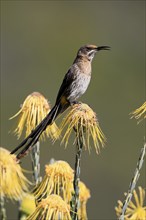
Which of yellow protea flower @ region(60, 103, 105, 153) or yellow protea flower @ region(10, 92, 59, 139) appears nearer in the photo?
yellow protea flower @ region(60, 103, 105, 153)

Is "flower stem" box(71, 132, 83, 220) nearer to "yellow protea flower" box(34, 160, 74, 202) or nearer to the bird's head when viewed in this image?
"yellow protea flower" box(34, 160, 74, 202)

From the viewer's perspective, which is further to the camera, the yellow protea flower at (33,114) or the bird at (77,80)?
the bird at (77,80)

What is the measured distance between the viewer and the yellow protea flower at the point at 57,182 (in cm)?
343

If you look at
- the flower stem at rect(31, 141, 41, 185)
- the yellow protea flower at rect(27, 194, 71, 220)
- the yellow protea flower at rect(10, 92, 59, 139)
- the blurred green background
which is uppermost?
the blurred green background

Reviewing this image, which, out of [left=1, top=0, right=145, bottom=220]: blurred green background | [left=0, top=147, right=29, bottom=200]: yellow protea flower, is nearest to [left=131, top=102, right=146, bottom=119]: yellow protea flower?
[left=0, top=147, right=29, bottom=200]: yellow protea flower

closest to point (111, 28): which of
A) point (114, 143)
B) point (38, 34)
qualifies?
point (38, 34)

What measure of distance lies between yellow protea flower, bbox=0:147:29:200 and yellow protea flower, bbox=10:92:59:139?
8.9 inches

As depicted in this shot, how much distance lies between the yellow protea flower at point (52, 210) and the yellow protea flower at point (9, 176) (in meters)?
0.38

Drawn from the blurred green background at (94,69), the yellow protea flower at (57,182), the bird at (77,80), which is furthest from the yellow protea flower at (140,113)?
the blurred green background at (94,69)

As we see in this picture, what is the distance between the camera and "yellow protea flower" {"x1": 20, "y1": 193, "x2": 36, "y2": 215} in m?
3.67

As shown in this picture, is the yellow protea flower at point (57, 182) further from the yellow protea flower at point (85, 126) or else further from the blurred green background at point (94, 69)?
the blurred green background at point (94, 69)

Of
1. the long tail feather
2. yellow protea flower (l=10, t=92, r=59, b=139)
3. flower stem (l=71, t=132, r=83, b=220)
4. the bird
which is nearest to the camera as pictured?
flower stem (l=71, t=132, r=83, b=220)

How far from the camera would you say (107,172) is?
2323 cm

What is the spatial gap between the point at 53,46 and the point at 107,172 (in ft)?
36.0
